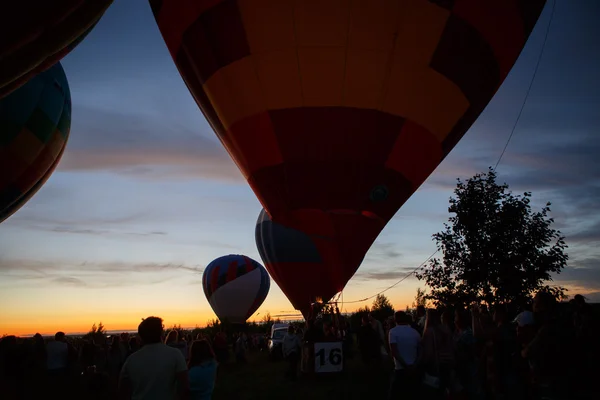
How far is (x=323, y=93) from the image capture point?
27.8 ft

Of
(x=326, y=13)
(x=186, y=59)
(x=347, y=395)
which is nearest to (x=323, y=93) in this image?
(x=326, y=13)

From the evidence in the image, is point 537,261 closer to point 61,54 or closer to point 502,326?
point 502,326

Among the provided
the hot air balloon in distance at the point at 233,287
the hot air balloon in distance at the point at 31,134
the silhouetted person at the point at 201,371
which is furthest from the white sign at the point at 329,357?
the hot air balloon in distance at the point at 233,287

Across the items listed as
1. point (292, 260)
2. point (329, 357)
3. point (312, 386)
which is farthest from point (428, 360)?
point (292, 260)

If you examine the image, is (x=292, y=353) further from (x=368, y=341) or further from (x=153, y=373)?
(x=153, y=373)

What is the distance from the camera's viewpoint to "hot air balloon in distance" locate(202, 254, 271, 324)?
32.6 meters

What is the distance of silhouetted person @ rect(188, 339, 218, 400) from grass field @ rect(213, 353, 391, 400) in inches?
165

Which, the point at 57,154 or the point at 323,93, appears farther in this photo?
the point at 57,154

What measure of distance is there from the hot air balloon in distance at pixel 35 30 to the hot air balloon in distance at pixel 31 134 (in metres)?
6.45

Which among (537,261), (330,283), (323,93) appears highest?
(323,93)

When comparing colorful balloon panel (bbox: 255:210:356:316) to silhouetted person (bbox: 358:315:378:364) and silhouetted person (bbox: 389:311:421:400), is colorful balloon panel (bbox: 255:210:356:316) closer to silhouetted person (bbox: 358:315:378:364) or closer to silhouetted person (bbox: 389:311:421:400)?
silhouetted person (bbox: 358:315:378:364)

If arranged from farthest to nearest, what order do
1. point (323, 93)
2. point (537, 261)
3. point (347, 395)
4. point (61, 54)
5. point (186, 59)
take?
point (537, 261), point (186, 59), point (323, 93), point (347, 395), point (61, 54)

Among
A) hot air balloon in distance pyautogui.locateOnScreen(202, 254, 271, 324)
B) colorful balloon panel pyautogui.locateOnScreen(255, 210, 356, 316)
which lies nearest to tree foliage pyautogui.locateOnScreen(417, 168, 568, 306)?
colorful balloon panel pyautogui.locateOnScreen(255, 210, 356, 316)

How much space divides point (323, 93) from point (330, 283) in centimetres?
379
